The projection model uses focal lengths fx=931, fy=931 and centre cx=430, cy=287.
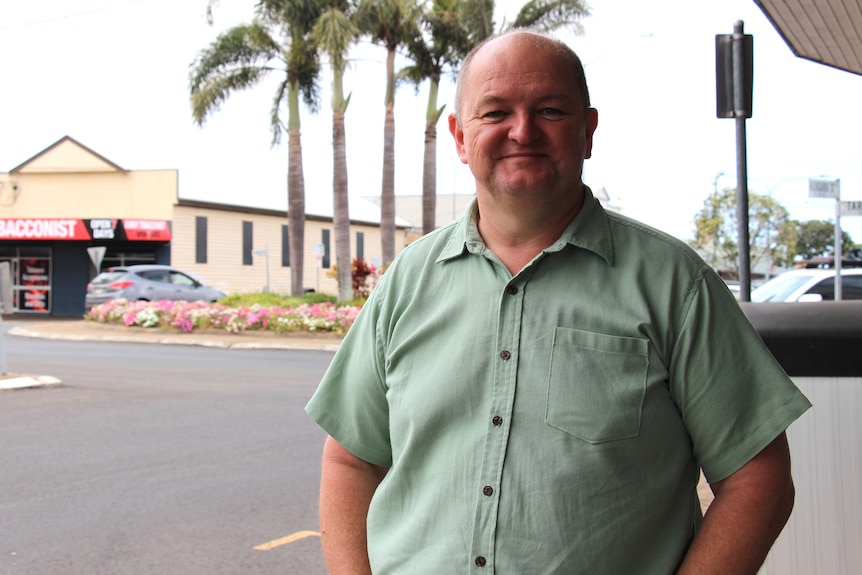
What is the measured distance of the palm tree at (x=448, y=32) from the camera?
28.0 meters

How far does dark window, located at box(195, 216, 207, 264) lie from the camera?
3950 cm

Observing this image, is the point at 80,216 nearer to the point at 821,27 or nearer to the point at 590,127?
the point at 821,27

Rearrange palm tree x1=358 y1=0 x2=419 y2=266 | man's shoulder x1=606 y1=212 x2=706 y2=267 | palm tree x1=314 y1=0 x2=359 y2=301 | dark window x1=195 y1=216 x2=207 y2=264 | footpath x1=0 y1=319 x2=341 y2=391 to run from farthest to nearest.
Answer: dark window x1=195 y1=216 x2=207 y2=264
palm tree x1=358 y1=0 x2=419 y2=266
palm tree x1=314 y1=0 x2=359 y2=301
footpath x1=0 y1=319 x2=341 y2=391
man's shoulder x1=606 y1=212 x2=706 y2=267

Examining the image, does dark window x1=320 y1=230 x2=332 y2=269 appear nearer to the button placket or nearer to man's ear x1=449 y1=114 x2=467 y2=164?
man's ear x1=449 y1=114 x2=467 y2=164

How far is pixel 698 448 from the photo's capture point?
190 cm

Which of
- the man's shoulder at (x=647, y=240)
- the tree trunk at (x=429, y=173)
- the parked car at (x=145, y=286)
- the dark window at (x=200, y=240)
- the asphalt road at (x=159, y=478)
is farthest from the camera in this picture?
the dark window at (x=200, y=240)

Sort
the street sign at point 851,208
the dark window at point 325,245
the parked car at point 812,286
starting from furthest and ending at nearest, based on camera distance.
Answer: the dark window at point 325,245
the street sign at point 851,208
the parked car at point 812,286

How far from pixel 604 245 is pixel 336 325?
21396 millimetres

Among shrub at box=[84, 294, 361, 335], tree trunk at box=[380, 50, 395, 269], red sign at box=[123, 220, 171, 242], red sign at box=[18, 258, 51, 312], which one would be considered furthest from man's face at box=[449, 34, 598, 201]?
red sign at box=[18, 258, 51, 312]

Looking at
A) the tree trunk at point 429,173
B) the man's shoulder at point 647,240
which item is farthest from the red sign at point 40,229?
the man's shoulder at point 647,240

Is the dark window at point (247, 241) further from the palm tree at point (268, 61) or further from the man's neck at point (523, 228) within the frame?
the man's neck at point (523, 228)

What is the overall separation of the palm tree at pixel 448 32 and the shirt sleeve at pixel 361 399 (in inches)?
1049

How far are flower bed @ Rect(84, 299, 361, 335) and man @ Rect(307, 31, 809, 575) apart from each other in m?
20.4

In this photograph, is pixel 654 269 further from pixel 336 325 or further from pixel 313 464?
pixel 336 325
